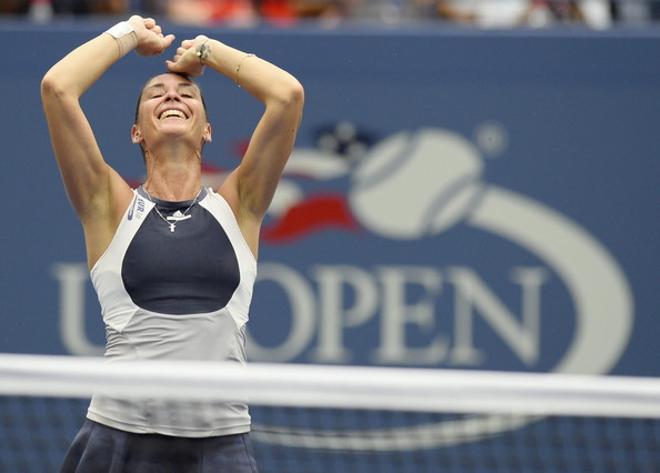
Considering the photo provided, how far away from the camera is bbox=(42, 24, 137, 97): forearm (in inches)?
155

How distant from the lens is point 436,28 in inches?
263

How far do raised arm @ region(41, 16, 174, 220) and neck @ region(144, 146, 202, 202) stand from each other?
11 cm

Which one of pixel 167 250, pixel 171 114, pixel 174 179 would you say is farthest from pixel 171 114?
pixel 167 250

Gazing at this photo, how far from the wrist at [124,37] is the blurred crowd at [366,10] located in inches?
127

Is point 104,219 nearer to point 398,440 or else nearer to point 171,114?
→ point 171,114

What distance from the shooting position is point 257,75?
4.16 meters

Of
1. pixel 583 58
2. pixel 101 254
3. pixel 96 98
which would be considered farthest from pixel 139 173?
pixel 101 254

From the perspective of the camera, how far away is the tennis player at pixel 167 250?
3.87 metres

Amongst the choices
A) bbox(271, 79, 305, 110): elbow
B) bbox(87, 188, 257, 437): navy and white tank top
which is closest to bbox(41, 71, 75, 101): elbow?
bbox(87, 188, 257, 437): navy and white tank top

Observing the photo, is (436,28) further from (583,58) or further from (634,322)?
(634,322)

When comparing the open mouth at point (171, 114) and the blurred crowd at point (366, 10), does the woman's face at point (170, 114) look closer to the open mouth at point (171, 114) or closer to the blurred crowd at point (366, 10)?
the open mouth at point (171, 114)

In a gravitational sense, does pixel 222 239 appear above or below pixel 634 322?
above

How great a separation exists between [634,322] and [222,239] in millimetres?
3354

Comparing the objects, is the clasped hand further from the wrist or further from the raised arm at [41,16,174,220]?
the raised arm at [41,16,174,220]
